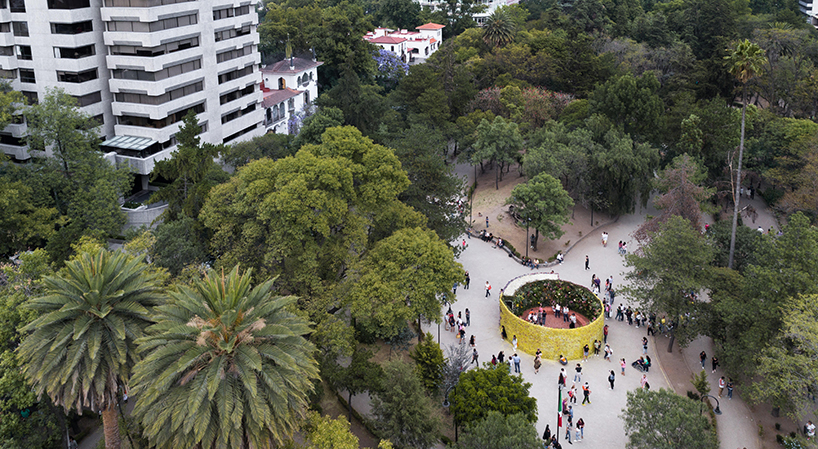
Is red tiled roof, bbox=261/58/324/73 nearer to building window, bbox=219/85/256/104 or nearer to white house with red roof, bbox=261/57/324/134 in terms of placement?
white house with red roof, bbox=261/57/324/134

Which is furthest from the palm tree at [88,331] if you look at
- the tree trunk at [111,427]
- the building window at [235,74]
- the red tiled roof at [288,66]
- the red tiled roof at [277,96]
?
the red tiled roof at [288,66]

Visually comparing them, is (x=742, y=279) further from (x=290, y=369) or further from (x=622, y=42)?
(x=622, y=42)

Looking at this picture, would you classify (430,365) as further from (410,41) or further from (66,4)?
(410,41)

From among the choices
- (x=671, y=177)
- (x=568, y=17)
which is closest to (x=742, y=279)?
(x=671, y=177)

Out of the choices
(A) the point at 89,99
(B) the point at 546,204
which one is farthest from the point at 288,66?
(B) the point at 546,204

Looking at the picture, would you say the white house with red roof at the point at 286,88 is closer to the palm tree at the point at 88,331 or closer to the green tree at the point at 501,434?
the palm tree at the point at 88,331

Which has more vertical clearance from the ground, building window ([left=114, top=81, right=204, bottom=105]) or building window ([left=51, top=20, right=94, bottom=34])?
building window ([left=51, top=20, right=94, bottom=34])

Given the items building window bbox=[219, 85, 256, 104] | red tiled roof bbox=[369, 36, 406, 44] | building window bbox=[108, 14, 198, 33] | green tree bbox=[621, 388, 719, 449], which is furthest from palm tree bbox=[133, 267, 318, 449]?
red tiled roof bbox=[369, 36, 406, 44]
